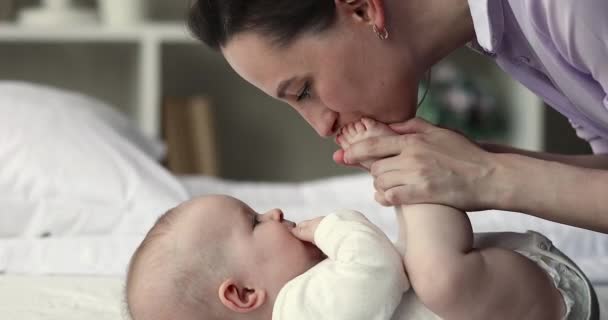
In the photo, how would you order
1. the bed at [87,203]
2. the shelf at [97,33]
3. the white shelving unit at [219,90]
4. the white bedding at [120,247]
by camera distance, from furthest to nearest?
the white shelving unit at [219,90] < the shelf at [97,33] < the white bedding at [120,247] < the bed at [87,203]

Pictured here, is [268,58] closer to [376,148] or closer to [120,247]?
[376,148]

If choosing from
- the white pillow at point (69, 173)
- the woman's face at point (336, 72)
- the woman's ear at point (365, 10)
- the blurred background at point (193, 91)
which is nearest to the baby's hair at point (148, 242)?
the woman's face at point (336, 72)

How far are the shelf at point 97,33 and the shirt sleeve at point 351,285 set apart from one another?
1.97 m

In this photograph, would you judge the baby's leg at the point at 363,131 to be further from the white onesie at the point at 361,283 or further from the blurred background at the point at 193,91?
the blurred background at the point at 193,91

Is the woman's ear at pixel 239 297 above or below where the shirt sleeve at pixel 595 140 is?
above

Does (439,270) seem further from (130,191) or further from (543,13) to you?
(130,191)

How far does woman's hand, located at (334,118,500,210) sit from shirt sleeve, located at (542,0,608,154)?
0.16 m

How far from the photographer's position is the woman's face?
3.61 ft

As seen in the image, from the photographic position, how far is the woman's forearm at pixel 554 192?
3.33ft

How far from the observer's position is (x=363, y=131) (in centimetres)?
112

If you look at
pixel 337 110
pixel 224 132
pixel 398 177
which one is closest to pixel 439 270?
pixel 398 177

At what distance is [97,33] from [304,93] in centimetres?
185

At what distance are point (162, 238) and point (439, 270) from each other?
338 mm

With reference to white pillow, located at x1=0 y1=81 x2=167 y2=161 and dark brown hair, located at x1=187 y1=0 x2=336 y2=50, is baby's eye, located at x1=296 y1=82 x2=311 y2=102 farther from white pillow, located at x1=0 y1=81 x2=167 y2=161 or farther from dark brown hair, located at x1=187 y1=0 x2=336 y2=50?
white pillow, located at x1=0 y1=81 x2=167 y2=161
